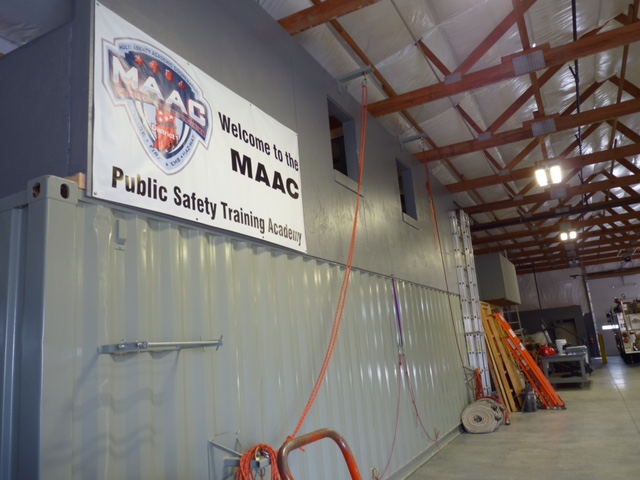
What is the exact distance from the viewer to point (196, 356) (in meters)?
3.31

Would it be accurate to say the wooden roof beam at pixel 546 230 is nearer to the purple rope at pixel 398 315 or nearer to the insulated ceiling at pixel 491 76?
the insulated ceiling at pixel 491 76

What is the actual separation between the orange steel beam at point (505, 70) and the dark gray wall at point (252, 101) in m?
0.57

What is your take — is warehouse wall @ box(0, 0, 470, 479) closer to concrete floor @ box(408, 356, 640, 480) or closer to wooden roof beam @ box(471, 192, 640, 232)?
→ concrete floor @ box(408, 356, 640, 480)

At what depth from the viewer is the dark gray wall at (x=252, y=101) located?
2977 mm

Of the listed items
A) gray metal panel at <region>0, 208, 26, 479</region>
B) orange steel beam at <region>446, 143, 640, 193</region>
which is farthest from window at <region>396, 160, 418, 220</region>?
gray metal panel at <region>0, 208, 26, 479</region>

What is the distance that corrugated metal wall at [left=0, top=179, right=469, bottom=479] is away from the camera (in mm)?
2604

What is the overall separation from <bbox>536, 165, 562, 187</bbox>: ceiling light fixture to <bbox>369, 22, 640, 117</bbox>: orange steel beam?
2.35 m

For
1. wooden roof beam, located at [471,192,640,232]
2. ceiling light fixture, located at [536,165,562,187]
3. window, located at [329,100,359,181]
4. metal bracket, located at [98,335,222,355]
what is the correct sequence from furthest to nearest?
wooden roof beam, located at [471,192,640,232], ceiling light fixture, located at [536,165,562,187], window, located at [329,100,359,181], metal bracket, located at [98,335,222,355]

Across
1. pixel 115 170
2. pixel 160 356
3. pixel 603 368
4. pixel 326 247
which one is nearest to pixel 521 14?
pixel 326 247

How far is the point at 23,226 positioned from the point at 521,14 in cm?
593

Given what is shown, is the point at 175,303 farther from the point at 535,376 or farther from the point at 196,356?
the point at 535,376

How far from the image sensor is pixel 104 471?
2.57 metres

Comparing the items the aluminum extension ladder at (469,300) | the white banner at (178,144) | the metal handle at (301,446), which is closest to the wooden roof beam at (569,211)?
the aluminum extension ladder at (469,300)

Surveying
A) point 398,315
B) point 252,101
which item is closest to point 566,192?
point 398,315
